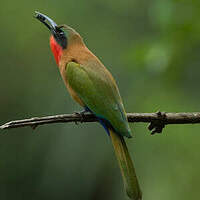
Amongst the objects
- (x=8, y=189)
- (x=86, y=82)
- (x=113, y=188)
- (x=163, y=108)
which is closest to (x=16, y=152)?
(x=8, y=189)

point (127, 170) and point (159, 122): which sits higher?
point (159, 122)

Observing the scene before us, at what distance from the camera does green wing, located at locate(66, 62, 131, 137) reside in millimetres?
3578

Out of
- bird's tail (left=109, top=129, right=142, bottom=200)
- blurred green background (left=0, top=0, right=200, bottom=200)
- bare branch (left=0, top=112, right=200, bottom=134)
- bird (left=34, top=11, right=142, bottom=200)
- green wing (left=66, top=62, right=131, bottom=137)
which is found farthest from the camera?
blurred green background (left=0, top=0, right=200, bottom=200)

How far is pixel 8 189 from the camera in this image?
5.21m

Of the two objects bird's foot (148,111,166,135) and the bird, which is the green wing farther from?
bird's foot (148,111,166,135)

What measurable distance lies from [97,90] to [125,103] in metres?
1.49

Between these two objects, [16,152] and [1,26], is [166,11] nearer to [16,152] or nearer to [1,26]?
[16,152]

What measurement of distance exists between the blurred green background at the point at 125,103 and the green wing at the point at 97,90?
1.13ft

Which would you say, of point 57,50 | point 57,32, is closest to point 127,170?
point 57,50

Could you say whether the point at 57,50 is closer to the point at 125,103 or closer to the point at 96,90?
the point at 96,90

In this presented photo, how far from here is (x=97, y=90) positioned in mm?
3740

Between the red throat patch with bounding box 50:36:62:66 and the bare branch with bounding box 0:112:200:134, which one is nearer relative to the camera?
the bare branch with bounding box 0:112:200:134

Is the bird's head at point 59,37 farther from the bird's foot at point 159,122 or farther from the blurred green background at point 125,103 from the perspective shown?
the bird's foot at point 159,122

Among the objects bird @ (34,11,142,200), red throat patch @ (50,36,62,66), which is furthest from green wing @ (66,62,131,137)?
red throat patch @ (50,36,62,66)
